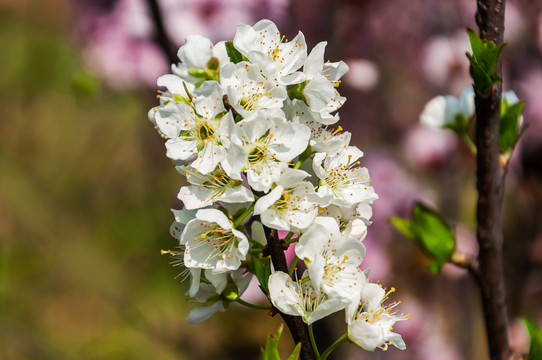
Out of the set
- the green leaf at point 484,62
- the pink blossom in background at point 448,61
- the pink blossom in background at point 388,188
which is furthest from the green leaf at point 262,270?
the pink blossom in background at point 448,61

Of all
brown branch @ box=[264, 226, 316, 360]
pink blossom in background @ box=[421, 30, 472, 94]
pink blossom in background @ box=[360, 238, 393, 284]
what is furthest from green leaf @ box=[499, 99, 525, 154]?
pink blossom in background @ box=[421, 30, 472, 94]

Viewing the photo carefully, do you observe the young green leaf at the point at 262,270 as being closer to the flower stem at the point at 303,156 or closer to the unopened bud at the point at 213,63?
the flower stem at the point at 303,156

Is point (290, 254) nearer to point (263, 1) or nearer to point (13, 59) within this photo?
point (263, 1)

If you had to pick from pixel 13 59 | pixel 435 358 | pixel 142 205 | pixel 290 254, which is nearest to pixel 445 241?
pixel 290 254

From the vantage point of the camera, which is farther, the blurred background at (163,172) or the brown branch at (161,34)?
the blurred background at (163,172)

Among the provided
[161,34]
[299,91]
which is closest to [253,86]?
[299,91]

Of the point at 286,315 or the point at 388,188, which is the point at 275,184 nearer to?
the point at 286,315
